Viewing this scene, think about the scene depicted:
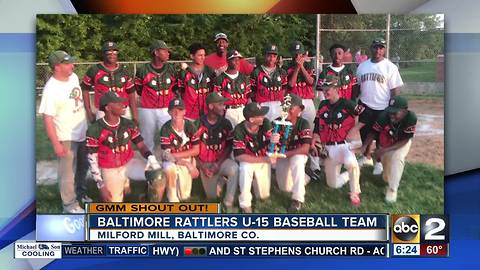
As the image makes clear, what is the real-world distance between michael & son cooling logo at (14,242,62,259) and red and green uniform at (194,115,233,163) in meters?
0.97

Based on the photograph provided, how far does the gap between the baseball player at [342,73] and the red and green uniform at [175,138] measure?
791 mm

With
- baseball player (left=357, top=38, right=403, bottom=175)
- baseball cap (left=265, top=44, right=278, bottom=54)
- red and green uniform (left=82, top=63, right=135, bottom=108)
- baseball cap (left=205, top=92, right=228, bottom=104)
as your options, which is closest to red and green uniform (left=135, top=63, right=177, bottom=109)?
red and green uniform (left=82, top=63, right=135, bottom=108)

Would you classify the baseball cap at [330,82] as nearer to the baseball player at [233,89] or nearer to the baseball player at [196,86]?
the baseball player at [233,89]

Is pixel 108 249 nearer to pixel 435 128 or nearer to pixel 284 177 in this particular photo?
pixel 284 177

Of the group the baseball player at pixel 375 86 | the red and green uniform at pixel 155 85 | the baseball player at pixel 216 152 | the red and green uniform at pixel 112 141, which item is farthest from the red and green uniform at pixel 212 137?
the baseball player at pixel 375 86

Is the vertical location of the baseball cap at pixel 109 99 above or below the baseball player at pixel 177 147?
above

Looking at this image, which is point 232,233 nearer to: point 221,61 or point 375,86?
point 221,61

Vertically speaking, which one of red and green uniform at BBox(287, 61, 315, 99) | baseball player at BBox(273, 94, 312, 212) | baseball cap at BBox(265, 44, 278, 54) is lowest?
baseball player at BBox(273, 94, 312, 212)

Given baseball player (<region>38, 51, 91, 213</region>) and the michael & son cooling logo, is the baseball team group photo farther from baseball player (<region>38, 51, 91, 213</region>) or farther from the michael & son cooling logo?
the michael & son cooling logo

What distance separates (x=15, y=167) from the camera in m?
3.09

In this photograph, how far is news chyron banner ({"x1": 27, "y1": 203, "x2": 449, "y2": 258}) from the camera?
10.0ft

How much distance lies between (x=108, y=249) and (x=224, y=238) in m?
0.66

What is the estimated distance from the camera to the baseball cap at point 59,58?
3.03 meters

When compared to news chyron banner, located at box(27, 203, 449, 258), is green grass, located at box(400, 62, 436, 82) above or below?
above
